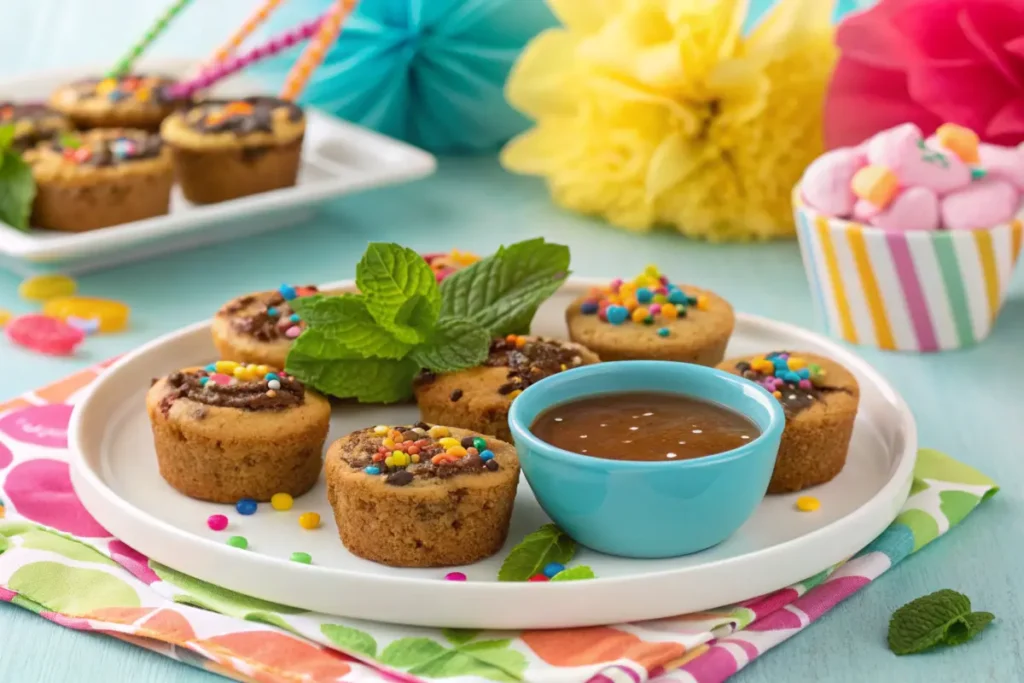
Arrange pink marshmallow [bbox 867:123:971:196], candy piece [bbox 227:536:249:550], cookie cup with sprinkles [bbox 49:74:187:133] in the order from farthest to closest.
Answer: cookie cup with sprinkles [bbox 49:74:187:133]
pink marshmallow [bbox 867:123:971:196]
candy piece [bbox 227:536:249:550]

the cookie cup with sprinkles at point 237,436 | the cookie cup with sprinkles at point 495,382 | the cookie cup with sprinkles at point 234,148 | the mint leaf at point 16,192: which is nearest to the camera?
the cookie cup with sprinkles at point 237,436

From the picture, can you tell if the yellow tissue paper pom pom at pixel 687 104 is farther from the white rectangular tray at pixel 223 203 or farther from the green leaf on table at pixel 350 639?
the green leaf on table at pixel 350 639

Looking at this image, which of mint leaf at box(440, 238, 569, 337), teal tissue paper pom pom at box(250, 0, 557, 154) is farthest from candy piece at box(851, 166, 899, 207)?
teal tissue paper pom pom at box(250, 0, 557, 154)

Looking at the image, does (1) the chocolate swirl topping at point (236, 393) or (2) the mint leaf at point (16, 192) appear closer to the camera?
(1) the chocolate swirl topping at point (236, 393)

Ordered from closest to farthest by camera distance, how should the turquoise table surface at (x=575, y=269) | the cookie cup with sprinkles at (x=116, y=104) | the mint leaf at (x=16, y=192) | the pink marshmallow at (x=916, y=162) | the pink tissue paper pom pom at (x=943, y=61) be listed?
the turquoise table surface at (x=575, y=269), the pink marshmallow at (x=916, y=162), the pink tissue paper pom pom at (x=943, y=61), the mint leaf at (x=16, y=192), the cookie cup with sprinkles at (x=116, y=104)

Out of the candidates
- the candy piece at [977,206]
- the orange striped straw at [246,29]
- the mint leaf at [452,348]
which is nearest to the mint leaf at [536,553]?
the mint leaf at [452,348]

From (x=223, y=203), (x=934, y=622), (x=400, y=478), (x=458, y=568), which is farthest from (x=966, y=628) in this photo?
(x=223, y=203)

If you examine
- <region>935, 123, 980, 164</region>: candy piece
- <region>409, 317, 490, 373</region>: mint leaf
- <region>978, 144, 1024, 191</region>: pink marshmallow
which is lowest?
<region>409, 317, 490, 373</region>: mint leaf

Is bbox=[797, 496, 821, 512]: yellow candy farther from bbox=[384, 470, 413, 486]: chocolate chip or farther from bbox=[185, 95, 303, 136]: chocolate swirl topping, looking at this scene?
bbox=[185, 95, 303, 136]: chocolate swirl topping
